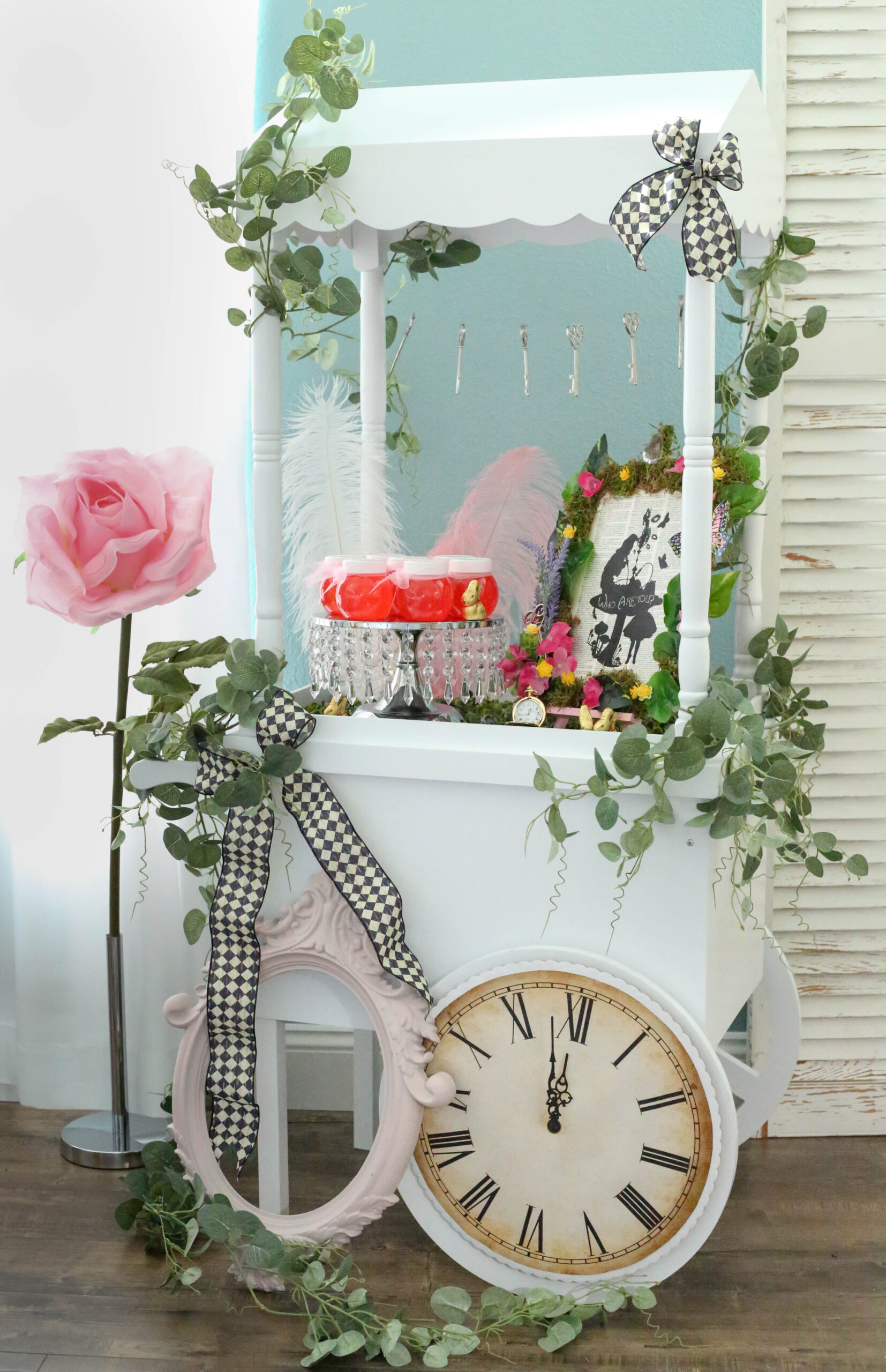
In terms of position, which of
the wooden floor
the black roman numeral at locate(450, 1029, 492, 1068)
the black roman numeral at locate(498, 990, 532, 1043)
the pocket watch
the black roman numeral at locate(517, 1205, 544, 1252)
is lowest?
the wooden floor

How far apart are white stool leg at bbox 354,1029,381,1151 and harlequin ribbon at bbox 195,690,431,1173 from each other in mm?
303

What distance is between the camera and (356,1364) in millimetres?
1242

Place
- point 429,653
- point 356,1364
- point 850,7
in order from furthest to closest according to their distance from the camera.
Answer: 1. point 850,7
2. point 429,653
3. point 356,1364

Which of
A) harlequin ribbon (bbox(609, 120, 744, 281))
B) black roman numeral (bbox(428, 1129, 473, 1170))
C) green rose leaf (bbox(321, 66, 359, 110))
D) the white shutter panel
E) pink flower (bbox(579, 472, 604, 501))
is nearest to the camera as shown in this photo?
harlequin ribbon (bbox(609, 120, 744, 281))

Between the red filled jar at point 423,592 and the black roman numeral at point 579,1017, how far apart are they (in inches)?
17.1

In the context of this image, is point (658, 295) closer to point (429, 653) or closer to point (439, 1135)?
point (429, 653)

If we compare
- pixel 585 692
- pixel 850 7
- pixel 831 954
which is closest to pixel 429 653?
pixel 585 692

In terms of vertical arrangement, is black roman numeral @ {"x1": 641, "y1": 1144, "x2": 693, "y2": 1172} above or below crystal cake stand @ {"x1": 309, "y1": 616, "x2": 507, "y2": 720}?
below

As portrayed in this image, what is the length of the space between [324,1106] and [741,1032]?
2.10ft

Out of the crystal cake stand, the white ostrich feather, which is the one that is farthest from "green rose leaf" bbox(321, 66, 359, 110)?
the crystal cake stand

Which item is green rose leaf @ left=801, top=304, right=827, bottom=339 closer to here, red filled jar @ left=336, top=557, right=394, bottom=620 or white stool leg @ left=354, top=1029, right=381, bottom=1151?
red filled jar @ left=336, top=557, right=394, bottom=620

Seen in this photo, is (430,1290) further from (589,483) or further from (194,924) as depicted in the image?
(589,483)

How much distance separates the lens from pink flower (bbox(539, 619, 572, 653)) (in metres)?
1.36

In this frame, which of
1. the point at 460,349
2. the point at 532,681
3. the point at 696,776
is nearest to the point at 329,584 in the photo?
the point at 532,681
